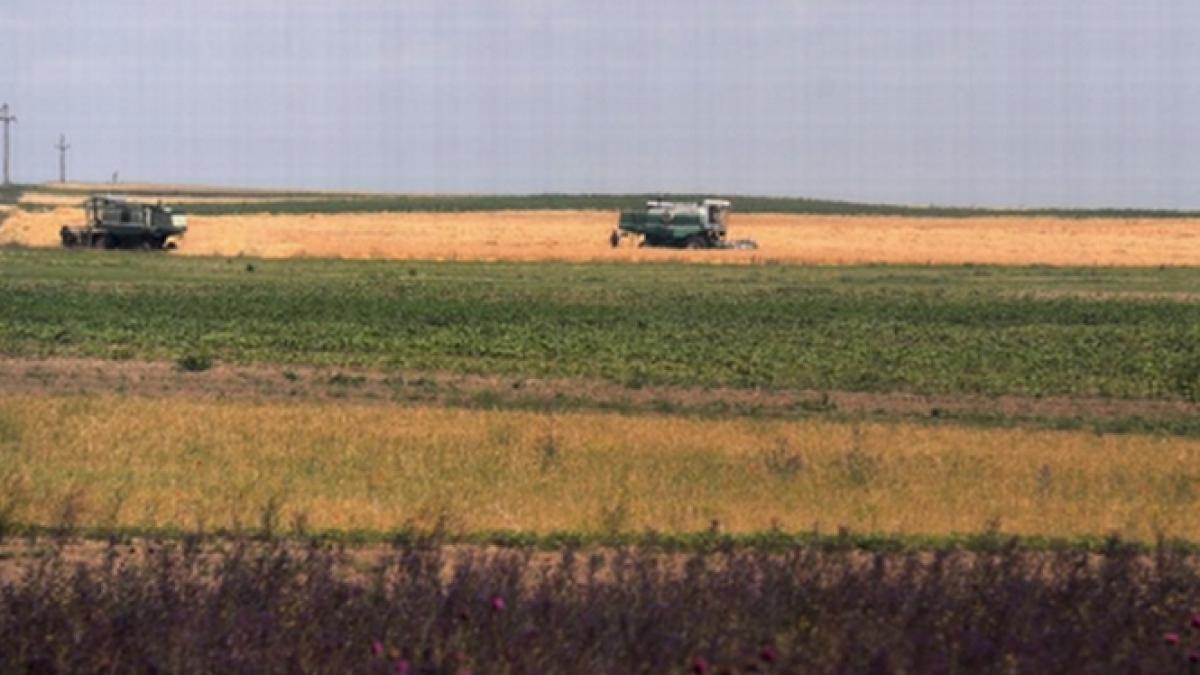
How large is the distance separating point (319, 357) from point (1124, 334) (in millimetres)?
17139

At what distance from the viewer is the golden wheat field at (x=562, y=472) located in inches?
574

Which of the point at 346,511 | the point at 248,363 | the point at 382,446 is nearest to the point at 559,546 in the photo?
the point at 346,511

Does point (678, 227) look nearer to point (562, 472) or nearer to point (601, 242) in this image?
point (601, 242)

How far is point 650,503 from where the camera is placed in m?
15.5

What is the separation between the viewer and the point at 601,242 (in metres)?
84.8

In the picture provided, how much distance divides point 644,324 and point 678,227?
42043 millimetres

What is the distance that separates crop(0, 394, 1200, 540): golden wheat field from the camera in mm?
14570

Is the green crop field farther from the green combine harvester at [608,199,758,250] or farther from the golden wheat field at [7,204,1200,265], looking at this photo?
the green combine harvester at [608,199,758,250]

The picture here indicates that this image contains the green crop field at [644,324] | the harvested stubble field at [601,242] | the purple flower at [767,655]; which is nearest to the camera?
the purple flower at [767,655]

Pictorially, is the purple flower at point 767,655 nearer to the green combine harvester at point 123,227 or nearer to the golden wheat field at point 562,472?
the golden wheat field at point 562,472

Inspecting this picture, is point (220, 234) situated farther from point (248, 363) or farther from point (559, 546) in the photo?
point (559, 546)

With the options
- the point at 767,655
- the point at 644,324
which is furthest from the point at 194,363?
the point at 767,655

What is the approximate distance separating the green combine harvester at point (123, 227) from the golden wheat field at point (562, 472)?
50267mm

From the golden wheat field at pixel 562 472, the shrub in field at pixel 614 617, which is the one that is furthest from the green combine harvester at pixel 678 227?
the shrub in field at pixel 614 617
